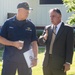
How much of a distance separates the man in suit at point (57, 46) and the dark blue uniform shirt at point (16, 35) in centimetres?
47

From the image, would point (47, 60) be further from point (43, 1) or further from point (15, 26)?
point (43, 1)

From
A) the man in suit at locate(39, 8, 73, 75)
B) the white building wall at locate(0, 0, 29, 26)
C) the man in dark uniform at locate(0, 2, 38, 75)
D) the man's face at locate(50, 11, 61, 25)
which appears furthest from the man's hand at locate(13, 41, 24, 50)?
the white building wall at locate(0, 0, 29, 26)

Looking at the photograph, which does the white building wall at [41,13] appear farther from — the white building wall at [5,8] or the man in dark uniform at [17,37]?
the man in dark uniform at [17,37]

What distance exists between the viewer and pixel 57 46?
6695mm

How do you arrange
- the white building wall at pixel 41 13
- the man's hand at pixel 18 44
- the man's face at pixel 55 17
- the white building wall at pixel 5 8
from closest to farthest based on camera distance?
the man's hand at pixel 18 44
the man's face at pixel 55 17
the white building wall at pixel 5 8
the white building wall at pixel 41 13

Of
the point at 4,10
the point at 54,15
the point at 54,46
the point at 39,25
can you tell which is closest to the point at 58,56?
the point at 54,46

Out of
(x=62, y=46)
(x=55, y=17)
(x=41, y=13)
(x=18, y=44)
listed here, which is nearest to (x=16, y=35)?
(x=18, y=44)

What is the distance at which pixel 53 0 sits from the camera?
30.4 m

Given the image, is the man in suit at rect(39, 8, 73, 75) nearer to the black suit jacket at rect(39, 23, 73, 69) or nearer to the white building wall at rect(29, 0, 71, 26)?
the black suit jacket at rect(39, 23, 73, 69)

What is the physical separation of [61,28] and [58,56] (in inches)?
21.3

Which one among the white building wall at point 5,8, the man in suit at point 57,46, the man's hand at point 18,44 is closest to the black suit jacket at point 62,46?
the man in suit at point 57,46

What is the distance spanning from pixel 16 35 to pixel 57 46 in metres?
0.85

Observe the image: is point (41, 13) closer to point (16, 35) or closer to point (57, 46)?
point (57, 46)

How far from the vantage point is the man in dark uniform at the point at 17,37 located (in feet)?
20.9
